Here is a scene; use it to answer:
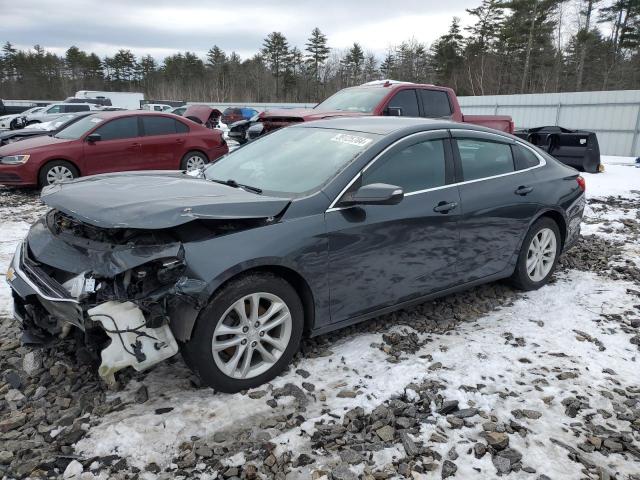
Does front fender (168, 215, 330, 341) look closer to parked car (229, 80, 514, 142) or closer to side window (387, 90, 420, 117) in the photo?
parked car (229, 80, 514, 142)

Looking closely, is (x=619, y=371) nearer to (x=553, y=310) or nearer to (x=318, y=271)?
(x=553, y=310)

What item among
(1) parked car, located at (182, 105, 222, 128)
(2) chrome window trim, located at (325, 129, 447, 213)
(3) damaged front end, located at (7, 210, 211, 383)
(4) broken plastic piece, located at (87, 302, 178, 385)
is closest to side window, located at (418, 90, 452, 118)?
(2) chrome window trim, located at (325, 129, 447, 213)

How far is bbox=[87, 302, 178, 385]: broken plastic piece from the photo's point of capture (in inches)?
97.8

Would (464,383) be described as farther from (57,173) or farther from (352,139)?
(57,173)

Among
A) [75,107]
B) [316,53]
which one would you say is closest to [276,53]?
[316,53]

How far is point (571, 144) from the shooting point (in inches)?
424

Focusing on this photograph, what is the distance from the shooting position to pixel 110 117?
931 centimetres

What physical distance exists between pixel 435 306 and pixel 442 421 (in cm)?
162

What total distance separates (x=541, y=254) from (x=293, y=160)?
259cm

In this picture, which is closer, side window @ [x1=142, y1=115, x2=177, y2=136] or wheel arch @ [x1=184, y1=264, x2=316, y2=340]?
wheel arch @ [x1=184, y1=264, x2=316, y2=340]

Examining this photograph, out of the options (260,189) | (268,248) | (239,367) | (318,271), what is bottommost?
(239,367)

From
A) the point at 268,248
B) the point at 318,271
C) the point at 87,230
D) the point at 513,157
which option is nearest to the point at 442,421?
the point at 318,271

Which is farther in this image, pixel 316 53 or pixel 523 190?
pixel 316 53

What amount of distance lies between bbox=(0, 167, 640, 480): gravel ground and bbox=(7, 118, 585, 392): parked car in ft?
0.96
